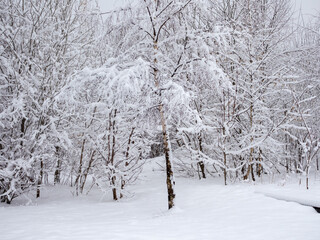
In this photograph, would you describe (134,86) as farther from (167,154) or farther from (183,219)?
(183,219)

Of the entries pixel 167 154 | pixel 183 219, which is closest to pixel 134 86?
pixel 167 154

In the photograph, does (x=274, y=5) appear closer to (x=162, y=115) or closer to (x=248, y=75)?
(x=248, y=75)

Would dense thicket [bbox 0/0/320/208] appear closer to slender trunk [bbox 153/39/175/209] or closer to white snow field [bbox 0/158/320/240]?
slender trunk [bbox 153/39/175/209]

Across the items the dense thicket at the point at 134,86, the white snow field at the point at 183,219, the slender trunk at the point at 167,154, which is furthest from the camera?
the slender trunk at the point at 167,154

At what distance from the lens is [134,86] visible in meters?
5.21

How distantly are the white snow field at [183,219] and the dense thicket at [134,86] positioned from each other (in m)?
0.88

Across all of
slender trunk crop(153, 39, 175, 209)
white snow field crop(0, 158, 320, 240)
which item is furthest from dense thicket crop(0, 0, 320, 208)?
white snow field crop(0, 158, 320, 240)

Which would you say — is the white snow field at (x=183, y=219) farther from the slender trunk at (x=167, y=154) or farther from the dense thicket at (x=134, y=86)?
the dense thicket at (x=134, y=86)

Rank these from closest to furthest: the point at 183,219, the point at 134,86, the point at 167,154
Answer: the point at 183,219 → the point at 134,86 → the point at 167,154

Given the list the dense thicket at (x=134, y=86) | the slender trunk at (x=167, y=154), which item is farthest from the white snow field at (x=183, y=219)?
the dense thicket at (x=134, y=86)

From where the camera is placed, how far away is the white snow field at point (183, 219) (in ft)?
12.4

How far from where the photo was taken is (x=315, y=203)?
4461 millimetres

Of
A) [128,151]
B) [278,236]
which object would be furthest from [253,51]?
[278,236]

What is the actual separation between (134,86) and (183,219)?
9.06 feet
